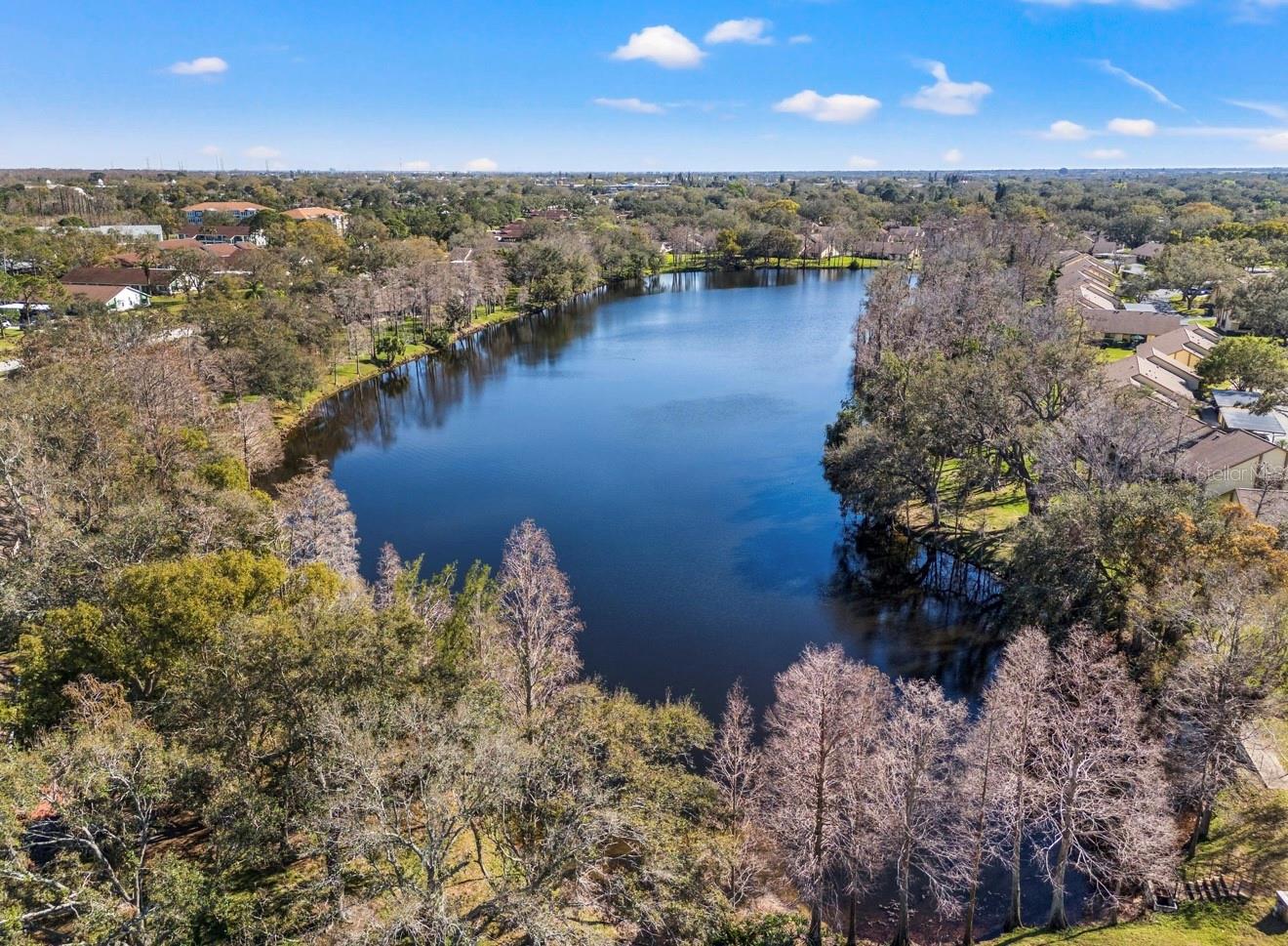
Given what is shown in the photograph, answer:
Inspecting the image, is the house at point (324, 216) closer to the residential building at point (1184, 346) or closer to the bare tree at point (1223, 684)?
the residential building at point (1184, 346)

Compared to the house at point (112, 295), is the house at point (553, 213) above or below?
above

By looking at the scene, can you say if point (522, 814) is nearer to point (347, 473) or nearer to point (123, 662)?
point (123, 662)

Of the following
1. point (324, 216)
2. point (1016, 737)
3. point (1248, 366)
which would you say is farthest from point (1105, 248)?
point (1016, 737)

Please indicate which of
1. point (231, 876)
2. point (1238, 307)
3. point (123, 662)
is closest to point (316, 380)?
point (123, 662)

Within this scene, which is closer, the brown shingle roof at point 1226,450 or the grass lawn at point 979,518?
the grass lawn at point 979,518

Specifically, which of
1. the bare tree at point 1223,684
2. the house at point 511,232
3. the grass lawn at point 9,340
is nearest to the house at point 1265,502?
the bare tree at point 1223,684

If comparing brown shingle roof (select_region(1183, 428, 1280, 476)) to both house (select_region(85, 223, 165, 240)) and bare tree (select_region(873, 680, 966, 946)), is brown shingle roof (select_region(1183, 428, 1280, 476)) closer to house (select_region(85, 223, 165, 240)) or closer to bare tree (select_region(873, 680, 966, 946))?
bare tree (select_region(873, 680, 966, 946))

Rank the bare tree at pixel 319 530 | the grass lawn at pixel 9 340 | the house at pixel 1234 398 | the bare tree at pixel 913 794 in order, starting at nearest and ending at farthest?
1. the bare tree at pixel 913 794
2. the bare tree at pixel 319 530
3. the house at pixel 1234 398
4. the grass lawn at pixel 9 340

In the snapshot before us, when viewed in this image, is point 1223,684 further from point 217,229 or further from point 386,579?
point 217,229
